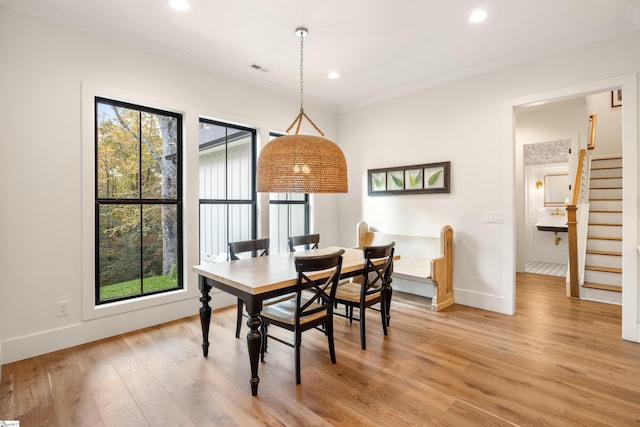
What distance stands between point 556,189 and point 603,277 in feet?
10.5

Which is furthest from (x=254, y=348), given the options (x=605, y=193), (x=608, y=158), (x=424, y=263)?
(x=608, y=158)

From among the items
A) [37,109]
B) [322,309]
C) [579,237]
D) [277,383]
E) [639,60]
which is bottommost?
[277,383]

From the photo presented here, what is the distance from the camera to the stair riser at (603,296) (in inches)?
153

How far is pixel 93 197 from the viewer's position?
291cm

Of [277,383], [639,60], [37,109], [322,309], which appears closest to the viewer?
[277,383]

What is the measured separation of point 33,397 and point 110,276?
4.06 ft

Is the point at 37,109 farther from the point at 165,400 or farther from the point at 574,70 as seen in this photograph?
the point at 574,70

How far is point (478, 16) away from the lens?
2.79 meters

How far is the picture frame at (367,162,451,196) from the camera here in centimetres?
416

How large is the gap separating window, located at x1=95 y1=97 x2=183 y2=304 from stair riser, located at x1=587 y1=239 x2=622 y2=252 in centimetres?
551

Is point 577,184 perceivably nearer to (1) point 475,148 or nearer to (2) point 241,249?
(1) point 475,148

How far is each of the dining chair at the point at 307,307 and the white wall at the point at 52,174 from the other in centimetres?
169

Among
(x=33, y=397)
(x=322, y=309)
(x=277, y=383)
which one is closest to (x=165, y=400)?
(x=277, y=383)

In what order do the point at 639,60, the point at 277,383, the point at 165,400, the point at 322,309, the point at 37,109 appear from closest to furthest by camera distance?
the point at 165,400, the point at 277,383, the point at 322,309, the point at 37,109, the point at 639,60
